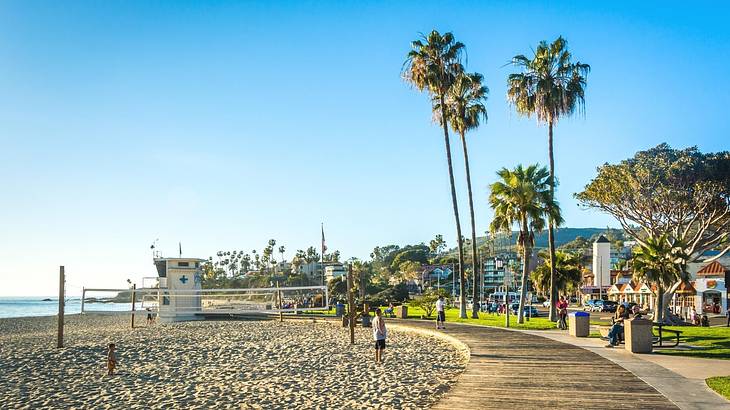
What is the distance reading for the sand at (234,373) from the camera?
541 inches

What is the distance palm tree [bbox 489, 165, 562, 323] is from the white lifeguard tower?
67.2 feet

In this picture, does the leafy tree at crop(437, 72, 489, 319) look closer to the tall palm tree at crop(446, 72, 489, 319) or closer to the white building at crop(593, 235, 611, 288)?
the tall palm tree at crop(446, 72, 489, 319)

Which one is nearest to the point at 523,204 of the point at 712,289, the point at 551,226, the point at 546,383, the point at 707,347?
the point at 551,226

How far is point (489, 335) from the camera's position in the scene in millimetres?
24594

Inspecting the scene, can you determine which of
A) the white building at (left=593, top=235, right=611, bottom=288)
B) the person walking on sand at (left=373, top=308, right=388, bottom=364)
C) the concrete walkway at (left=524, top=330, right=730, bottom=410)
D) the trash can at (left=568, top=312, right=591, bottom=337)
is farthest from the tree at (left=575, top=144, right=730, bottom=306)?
the white building at (left=593, top=235, right=611, bottom=288)

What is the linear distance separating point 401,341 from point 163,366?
10218 millimetres

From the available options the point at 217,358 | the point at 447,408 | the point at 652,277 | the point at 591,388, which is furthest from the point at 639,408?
the point at 652,277

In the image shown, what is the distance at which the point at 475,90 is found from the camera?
150 feet

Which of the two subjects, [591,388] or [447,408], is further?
[591,388]

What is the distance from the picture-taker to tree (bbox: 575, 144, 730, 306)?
3694 centimetres

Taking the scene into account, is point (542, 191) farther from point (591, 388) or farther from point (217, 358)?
point (591, 388)

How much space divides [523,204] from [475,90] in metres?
13.8

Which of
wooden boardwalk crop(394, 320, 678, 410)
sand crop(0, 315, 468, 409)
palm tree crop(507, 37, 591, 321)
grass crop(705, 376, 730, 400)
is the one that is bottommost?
sand crop(0, 315, 468, 409)

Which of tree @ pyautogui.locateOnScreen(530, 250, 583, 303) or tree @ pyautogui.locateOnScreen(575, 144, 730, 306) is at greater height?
tree @ pyautogui.locateOnScreen(575, 144, 730, 306)
